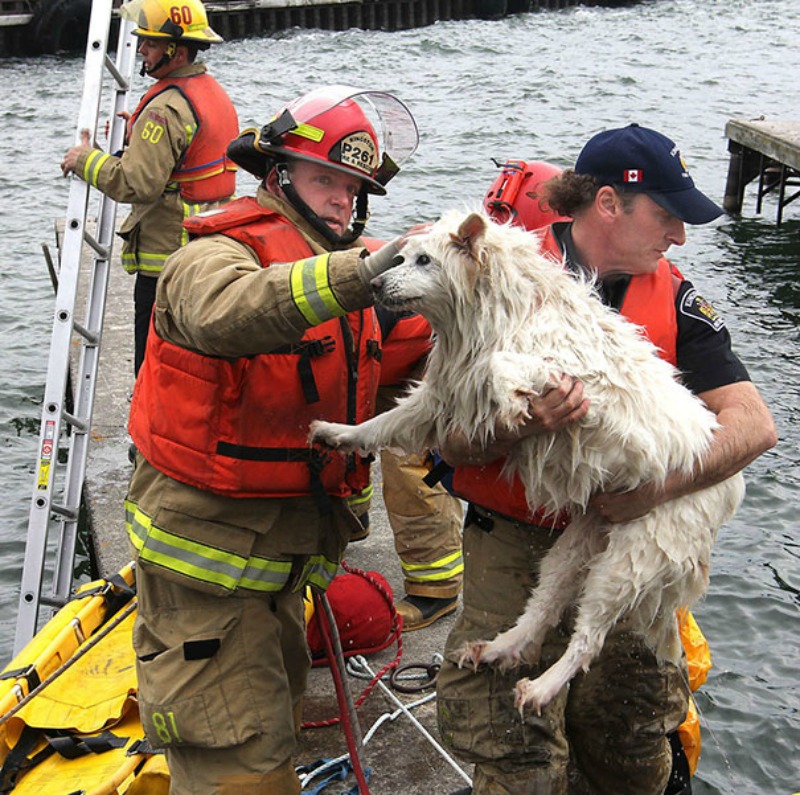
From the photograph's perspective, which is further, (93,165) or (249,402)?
(93,165)

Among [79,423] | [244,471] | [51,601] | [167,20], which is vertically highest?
[167,20]

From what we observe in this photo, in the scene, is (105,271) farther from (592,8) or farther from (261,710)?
(592,8)

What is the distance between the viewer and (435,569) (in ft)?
18.0

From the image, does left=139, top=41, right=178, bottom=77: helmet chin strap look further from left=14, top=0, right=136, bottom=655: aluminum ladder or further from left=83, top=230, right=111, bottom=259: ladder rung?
left=83, top=230, right=111, bottom=259: ladder rung

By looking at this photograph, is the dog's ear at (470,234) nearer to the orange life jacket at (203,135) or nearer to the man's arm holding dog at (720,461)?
the man's arm holding dog at (720,461)

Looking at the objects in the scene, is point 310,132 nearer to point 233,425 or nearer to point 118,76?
point 233,425

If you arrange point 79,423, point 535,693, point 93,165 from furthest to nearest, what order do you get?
point 79,423 → point 93,165 → point 535,693

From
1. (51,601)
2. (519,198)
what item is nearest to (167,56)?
(519,198)

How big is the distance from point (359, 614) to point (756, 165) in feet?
46.9

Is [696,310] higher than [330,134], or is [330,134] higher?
[330,134]

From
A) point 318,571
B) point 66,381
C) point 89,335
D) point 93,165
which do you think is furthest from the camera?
point 89,335

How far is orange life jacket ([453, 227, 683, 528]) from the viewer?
3.56m

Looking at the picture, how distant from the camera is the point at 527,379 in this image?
10.3 ft

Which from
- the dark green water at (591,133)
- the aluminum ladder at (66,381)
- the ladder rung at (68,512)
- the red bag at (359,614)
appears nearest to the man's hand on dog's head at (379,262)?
the dark green water at (591,133)
